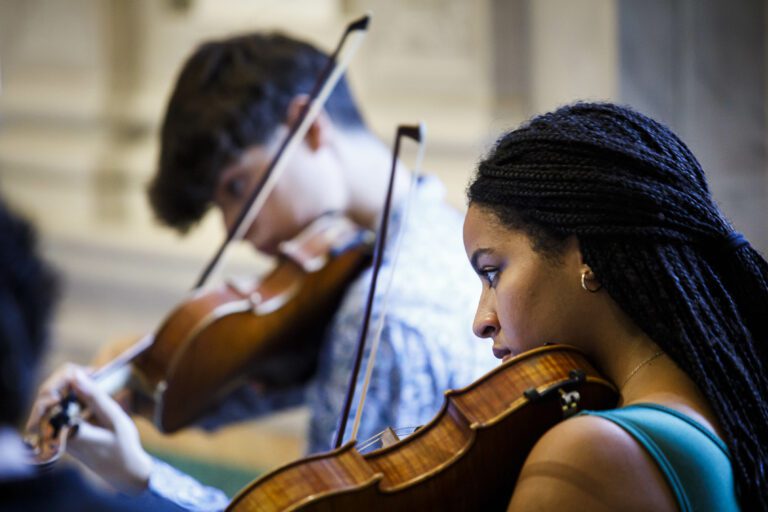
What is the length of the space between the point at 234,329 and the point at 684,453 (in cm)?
81

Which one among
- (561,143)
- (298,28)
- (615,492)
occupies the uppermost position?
(298,28)

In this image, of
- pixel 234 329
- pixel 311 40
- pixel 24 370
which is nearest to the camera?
pixel 24 370

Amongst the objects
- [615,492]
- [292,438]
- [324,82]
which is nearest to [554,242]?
[615,492]

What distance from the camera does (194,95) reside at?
163 cm

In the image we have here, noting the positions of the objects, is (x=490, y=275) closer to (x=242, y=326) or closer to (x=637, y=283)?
(x=637, y=283)

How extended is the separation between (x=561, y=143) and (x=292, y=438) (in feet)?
6.88

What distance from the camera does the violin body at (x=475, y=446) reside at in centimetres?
77

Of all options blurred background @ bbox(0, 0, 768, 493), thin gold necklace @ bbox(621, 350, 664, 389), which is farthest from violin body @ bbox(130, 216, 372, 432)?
thin gold necklace @ bbox(621, 350, 664, 389)

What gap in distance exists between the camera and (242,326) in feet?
4.83

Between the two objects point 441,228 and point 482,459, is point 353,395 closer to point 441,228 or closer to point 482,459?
point 441,228

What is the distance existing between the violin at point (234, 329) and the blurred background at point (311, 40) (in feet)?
1.10

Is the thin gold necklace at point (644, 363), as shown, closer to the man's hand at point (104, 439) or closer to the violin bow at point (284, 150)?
the man's hand at point (104, 439)

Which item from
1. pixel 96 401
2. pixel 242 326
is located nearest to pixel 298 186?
pixel 242 326

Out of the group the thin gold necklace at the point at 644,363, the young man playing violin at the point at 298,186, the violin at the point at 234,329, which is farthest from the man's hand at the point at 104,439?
the thin gold necklace at the point at 644,363
